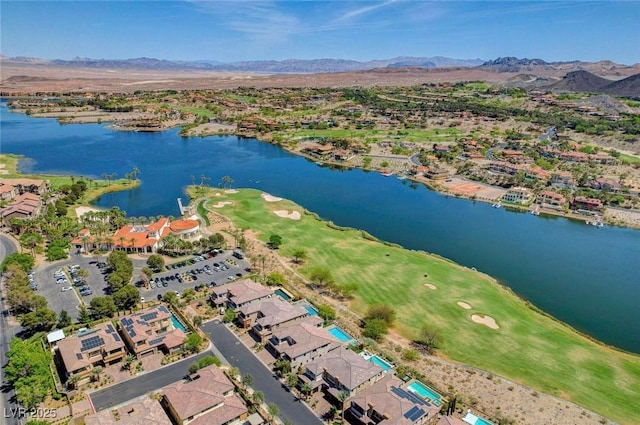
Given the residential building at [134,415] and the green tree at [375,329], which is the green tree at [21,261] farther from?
the green tree at [375,329]

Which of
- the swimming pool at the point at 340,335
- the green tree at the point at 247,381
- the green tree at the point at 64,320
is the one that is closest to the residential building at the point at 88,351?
the green tree at the point at 64,320

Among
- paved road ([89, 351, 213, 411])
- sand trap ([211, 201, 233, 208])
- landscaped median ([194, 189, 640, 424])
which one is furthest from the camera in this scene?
sand trap ([211, 201, 233, 208])

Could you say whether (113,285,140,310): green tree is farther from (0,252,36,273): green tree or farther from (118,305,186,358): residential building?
(0,252,36,273): green tree

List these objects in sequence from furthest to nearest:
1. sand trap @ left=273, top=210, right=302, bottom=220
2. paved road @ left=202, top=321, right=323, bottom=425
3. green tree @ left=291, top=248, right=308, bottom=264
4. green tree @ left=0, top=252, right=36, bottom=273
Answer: sand trap @ left=273, top=210, right=302, bottom=220, green tree @ left=291, top=248, right=308, bottom=264, green tree @ left=0, top=252, right=36, bottom=273, paved road @ left=202, top=321, right=323, bottom=425

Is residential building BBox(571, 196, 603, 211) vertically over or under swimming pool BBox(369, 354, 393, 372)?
over

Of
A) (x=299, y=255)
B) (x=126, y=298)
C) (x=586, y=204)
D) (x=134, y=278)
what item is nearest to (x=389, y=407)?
(x=299, y=255)

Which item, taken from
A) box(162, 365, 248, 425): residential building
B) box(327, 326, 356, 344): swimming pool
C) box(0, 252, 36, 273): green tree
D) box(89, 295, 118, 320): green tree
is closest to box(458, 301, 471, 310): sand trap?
box(327, 326, 356, 344): swimming pool

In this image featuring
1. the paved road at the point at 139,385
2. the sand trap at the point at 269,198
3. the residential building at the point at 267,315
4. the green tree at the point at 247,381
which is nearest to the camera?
the paved road at the point at 139,385
